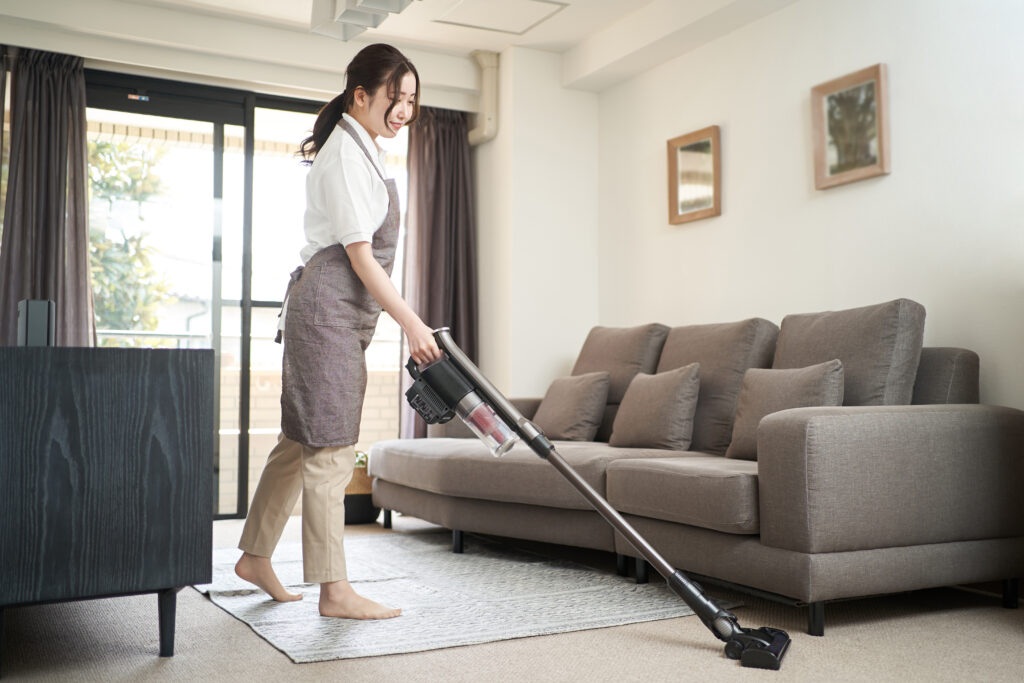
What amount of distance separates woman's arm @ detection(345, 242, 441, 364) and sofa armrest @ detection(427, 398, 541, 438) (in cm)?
182

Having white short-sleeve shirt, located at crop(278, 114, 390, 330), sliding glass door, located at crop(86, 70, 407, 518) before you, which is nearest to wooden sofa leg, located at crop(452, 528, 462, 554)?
white short-sleeve shirt, located at crop(278, 114, 390, 330)

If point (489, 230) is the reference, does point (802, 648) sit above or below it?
below

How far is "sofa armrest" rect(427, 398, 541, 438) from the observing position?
13.4 ft

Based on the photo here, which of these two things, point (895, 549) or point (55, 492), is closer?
point (55, 492)

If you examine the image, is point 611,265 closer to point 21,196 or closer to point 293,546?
point 293,546

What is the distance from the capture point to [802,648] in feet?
6.89

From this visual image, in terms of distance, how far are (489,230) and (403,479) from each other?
1.80 metres

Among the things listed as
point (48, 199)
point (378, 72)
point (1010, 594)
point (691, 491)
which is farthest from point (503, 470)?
point (48, 199)

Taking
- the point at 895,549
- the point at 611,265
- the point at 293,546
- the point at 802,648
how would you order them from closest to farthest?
the point at 802,648 < the point at 895,549 < the point at 293,546 < the point at 611,265

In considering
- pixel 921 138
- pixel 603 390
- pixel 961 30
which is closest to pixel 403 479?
pixel 603 390

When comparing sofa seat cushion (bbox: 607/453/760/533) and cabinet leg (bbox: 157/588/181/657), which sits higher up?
sofa seat cushion (bbox: 607/453/760/533)

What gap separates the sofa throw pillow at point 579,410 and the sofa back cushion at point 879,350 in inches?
41.1

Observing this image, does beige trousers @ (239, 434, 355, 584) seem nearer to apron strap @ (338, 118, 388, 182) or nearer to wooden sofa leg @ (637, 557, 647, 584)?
apron strap @ (338, 118, 388, 182)

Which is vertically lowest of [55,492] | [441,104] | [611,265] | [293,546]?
[293,546]
